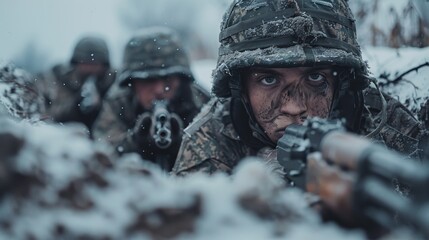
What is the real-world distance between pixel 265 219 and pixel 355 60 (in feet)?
6.26

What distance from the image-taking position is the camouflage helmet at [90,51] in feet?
26.7

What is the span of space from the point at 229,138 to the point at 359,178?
7.22 ft

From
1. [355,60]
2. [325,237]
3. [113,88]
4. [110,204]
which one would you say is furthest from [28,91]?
[113,88]

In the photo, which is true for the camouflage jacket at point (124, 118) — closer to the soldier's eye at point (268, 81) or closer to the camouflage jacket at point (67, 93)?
the camouflage jacket at point (67, 93)

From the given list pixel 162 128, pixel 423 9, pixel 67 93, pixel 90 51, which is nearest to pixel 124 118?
pixel 162 128

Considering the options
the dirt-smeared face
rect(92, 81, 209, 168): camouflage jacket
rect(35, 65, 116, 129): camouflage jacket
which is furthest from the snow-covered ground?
rect(35, 65, 116, 129): camouflage jacket

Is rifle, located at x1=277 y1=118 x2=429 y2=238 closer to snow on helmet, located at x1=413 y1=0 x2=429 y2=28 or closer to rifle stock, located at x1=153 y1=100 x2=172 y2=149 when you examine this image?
rifle stock, located at x1=153 y1=100 x2=172 y2=149

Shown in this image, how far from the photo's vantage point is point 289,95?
9.97 ft

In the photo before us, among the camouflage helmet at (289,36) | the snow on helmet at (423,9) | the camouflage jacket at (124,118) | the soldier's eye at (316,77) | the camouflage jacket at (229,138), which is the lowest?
the camouflage jacket at (124,118)

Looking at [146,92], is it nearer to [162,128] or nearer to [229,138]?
[162,128]


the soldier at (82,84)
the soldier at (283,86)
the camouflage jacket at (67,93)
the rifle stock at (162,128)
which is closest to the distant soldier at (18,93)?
the rifle stock at (162,128)

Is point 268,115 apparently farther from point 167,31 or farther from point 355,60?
point 167,31

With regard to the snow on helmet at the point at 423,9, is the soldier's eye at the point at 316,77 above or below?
below

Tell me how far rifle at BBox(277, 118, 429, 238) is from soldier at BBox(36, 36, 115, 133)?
5751mm
